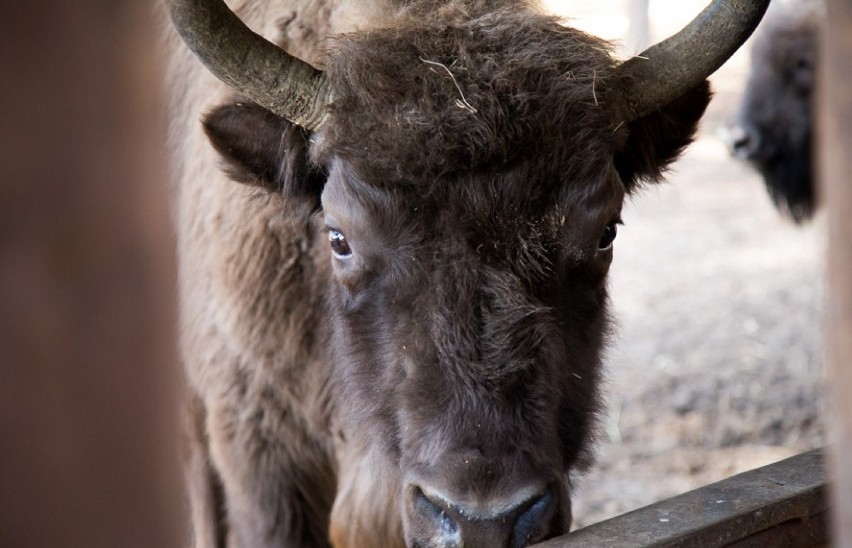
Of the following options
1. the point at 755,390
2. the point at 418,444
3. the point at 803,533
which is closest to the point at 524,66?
the point at 418,444

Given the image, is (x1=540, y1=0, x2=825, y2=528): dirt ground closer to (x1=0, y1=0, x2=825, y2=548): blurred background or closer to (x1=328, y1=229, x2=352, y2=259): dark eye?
(x1=328, y1=229, x2=352, y2=259): dark eye

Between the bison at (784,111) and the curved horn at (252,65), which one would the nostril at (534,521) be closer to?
the curved horn at (252,65)

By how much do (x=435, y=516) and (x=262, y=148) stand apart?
155 cm

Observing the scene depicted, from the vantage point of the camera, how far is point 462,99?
3.14 metres

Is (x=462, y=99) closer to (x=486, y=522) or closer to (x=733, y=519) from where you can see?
(x=486, y=522)

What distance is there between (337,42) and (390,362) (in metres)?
1.18

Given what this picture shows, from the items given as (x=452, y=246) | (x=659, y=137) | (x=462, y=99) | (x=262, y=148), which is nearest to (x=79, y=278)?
(x=452, y=246)

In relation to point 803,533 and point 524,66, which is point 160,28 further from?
point 803,533

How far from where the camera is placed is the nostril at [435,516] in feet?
8.89

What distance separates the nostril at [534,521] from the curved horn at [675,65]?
1.42m

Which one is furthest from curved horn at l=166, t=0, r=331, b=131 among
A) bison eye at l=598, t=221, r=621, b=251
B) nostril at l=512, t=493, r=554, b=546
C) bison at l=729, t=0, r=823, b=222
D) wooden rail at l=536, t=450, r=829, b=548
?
bison at l=729, t=0, r=823, b=222

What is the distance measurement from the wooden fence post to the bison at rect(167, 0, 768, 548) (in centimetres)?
148

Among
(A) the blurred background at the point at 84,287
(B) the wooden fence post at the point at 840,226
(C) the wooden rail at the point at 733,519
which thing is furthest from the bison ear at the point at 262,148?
(B) the wooden fence post at the point at 840,226

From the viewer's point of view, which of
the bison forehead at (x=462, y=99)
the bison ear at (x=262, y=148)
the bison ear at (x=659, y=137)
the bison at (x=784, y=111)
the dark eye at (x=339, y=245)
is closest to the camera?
the bison forehead at (x=462, y=99)
